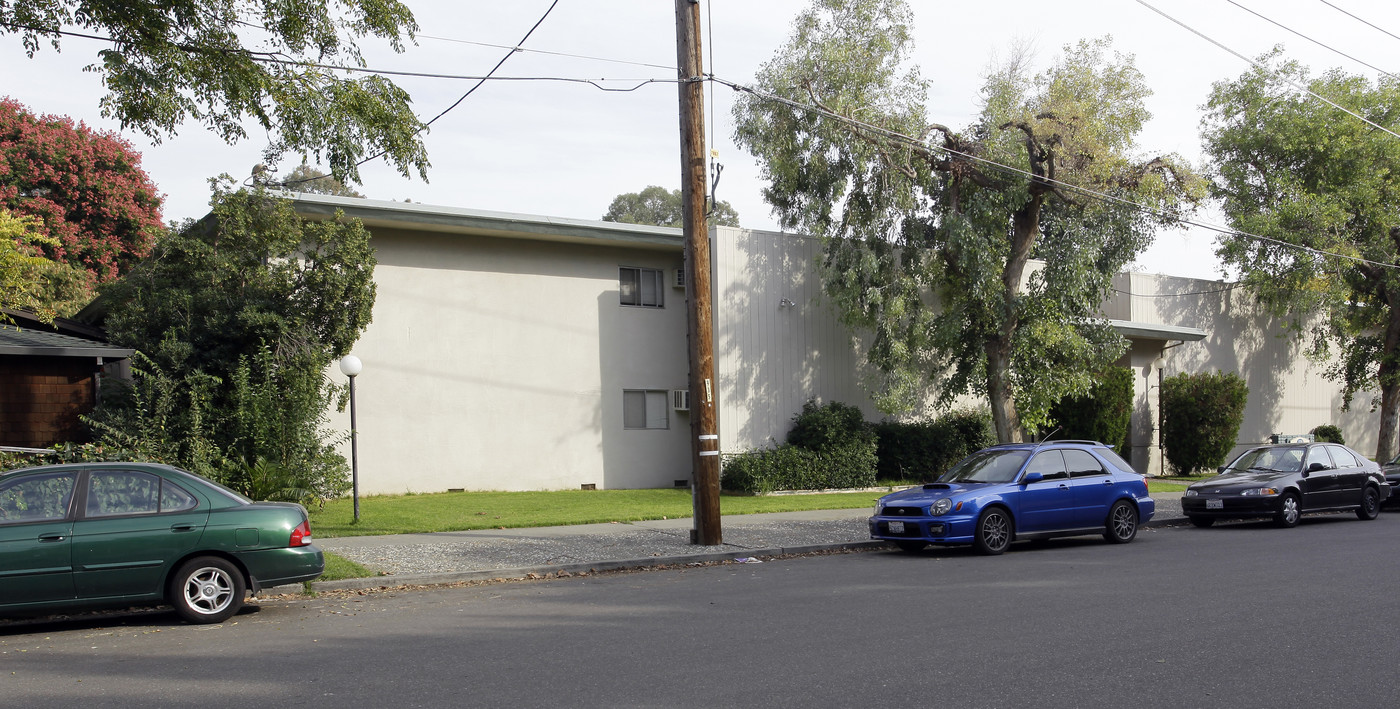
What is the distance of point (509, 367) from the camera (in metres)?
22.0

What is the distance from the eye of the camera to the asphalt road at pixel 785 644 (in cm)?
611

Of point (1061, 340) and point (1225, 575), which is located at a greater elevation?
point (1061, 340)

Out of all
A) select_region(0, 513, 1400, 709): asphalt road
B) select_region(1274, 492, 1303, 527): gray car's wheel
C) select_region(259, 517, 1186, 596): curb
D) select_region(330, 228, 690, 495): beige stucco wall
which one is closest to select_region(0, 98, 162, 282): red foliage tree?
select_region(330, 228, 690, 495): beige stucco wall

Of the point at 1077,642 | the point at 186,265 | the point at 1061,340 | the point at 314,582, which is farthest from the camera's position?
the point at 1061,340

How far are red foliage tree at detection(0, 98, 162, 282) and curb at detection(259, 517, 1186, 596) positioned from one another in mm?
26043

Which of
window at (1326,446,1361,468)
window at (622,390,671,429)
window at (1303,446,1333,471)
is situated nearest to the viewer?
window at (1303,446,1333,471)

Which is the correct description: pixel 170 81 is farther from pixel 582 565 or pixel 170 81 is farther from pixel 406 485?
pixel 406 485

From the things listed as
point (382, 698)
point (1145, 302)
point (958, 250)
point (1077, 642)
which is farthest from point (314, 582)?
point (1145, 302)

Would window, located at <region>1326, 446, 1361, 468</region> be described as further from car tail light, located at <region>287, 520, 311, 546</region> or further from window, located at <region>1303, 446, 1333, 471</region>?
A: car tail light, located at <region>287, 520, 311, 546</region>

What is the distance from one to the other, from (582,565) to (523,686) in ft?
19.2

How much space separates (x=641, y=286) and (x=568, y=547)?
1111cm

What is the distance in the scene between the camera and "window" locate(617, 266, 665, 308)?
23641mm

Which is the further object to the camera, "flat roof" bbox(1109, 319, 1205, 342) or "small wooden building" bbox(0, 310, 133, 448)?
"flat roof" bbox(1109, 319, 1205, 342)

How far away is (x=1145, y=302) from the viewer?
31453 millimetres
